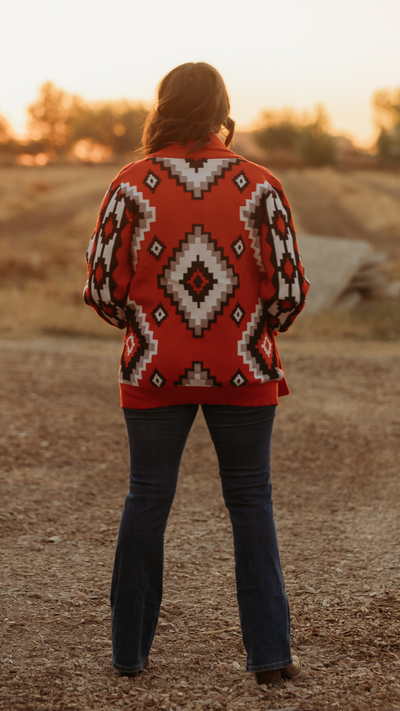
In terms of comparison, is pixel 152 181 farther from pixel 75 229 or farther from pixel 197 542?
pixel 75 229

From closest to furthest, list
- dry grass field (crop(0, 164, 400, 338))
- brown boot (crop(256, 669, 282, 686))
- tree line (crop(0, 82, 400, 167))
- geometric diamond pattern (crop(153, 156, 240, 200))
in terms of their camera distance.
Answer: geometric diamond pattern (crop(153, 156, 240, 200))
brown boot (crop(256, 669, 282, 686))
dry grass field (crop(0, 164, 400, 338))
tree line (crop(0, 82, 400, 167))

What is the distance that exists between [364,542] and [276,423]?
222cm

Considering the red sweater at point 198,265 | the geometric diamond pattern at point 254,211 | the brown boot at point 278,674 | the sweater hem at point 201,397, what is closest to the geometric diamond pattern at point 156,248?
the red sweater at point 198,265

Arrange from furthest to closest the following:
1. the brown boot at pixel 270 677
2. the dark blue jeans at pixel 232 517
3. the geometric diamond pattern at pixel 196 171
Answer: the brown boot at pixel 270 677 < the dark blue jeans at pixel 232 517 < the geometric diamond pattern at pixel 196 171

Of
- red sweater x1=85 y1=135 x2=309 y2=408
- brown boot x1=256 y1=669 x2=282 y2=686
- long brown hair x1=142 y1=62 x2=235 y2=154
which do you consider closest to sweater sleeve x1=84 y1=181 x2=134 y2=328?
red sweater x1=85 y1=135 x2=309 y2=408

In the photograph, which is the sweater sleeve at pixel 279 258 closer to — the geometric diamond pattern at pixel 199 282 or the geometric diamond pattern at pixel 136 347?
the geometric diamond pattern at pixel 199 282

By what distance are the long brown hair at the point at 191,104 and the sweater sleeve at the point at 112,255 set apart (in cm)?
23

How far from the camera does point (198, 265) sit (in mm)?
1866

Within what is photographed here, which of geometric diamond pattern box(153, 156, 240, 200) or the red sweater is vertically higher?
geometric diamond pattern box(153, 156, 240, 200)

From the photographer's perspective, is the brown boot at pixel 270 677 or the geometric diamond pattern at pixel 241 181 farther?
the brown boot at pixel 270 677

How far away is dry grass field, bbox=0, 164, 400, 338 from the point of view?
1002 cm

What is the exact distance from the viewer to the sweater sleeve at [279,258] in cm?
187

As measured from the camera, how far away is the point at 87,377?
22.8 ft

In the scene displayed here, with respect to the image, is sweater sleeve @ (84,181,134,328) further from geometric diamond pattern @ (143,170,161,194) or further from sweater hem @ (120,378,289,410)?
sweater hem @ (120,378,289,410)
